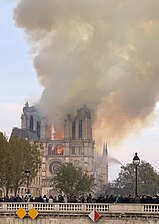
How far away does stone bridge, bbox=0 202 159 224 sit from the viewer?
40812 mm

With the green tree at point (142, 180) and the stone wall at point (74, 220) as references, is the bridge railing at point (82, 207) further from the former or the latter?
the green tree at point (142, 180)

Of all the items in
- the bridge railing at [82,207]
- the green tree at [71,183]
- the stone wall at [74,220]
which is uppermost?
the green tree at [71,183]

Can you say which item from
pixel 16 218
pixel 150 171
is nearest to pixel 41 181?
pixel 150 171

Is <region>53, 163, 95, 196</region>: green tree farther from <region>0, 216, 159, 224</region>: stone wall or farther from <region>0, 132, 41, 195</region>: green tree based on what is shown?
<region>0, 216, 159, 224</region>: stone wall

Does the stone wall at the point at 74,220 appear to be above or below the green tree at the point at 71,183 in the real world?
below

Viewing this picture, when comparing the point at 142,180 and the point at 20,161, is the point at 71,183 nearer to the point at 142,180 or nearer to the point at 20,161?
the point at 142,180

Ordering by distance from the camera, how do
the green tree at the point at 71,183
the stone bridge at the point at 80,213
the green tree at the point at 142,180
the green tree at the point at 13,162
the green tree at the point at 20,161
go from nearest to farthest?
the stone bridge at the point at 80,213 < the green tree at the point at 13,162 < the green tree at the point at 20,161 < the green tree at the point at 71,183 < the green tree at the point at 142,180

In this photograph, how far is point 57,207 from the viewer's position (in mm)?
43594

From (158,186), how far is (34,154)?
69.1 meters

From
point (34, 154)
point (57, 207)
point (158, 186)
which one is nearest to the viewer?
point (57, 207)

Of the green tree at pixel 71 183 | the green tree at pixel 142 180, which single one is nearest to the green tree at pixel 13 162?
the green tree at pixel 71 183

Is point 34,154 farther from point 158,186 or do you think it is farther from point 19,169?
point 158,186

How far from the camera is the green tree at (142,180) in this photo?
151 m

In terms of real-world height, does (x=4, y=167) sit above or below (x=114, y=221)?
above
